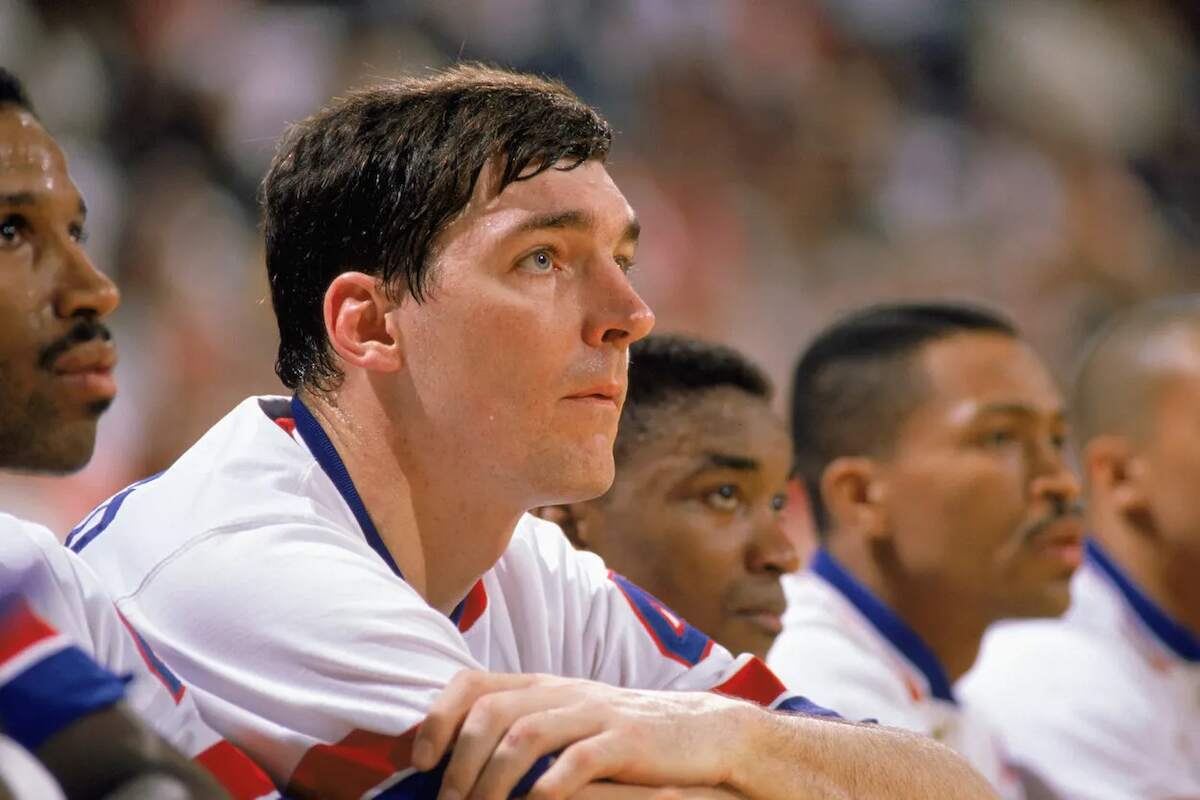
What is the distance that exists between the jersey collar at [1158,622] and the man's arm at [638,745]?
2678mm

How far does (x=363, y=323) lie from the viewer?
2211 millimetres

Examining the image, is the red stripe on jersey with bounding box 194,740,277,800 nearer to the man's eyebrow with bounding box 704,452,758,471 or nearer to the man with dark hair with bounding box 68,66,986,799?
the man with dark hair with bounding box 68,66,986,799

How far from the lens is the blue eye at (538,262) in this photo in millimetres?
2178

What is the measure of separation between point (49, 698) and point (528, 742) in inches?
22.3

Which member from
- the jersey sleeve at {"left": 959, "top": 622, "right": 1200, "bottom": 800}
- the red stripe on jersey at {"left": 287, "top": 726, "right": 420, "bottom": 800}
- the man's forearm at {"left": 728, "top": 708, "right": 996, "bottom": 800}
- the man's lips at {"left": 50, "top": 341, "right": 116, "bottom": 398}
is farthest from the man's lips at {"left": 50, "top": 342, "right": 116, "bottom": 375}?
the jersey sleeve at {"left": 959, "top": 622, "right": 1200, "bottom": 800}

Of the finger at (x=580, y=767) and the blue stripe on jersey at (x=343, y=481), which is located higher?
the blue stripe on jersey at (x=343, y=481)

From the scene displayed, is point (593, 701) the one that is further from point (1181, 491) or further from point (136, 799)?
point (1181, 491)

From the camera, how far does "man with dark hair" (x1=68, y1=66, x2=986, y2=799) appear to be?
1.81m

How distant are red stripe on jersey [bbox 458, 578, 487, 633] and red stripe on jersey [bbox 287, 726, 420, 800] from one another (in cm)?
53

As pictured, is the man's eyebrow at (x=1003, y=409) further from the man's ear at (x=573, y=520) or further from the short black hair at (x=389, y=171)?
the short black hair at (x=389, y=171)

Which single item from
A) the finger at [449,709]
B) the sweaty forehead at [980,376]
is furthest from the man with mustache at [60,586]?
the sweaty forehead at [980,376]

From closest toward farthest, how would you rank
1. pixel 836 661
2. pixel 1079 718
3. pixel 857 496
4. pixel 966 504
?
pixel 836 661
pixel 966 504
pixel 857 496
pixel 1079 718

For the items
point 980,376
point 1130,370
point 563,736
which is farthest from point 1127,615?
point 563,736

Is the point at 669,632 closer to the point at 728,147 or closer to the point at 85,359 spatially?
the point at 85,359
